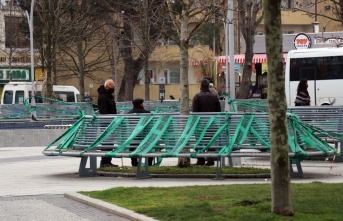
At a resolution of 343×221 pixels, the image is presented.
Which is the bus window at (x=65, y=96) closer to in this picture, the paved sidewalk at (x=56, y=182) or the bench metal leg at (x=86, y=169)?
the paved sidewalk at (x=56, y=182)

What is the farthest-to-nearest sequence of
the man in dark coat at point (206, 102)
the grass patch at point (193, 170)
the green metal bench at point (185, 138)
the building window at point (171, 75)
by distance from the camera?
the building window at point (171, 75) < the man in dark coat at point (206, 102) < the grass patch at point (193, 170) < the green metal bench at point (185, 138)

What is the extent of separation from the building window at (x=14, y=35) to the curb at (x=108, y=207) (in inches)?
2084

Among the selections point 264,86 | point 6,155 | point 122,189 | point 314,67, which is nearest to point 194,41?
point 264,86

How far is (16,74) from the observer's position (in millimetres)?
73438

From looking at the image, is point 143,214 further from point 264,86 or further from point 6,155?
point 264,86

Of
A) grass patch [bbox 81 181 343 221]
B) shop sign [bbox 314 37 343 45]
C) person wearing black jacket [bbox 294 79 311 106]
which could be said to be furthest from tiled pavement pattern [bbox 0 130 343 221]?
shop sign [bbox 314 37 343 45]

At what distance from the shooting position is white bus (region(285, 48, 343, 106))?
41219 millimetres

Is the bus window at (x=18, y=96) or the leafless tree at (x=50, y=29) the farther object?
the bus window at (x=18, y=96)

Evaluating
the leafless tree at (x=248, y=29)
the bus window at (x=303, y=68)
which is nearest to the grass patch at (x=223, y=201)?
the bus window at (x=303, y=68)

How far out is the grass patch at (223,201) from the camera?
10945 mm

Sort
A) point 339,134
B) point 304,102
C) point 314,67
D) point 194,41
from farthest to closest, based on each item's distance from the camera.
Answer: point 194,41
point 314,67
point 304,102
point 339,134

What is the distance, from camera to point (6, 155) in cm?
2541

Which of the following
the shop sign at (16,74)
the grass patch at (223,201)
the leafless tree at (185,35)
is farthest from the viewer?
the shop sign at (16,74)

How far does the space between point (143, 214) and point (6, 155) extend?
14.4 m
